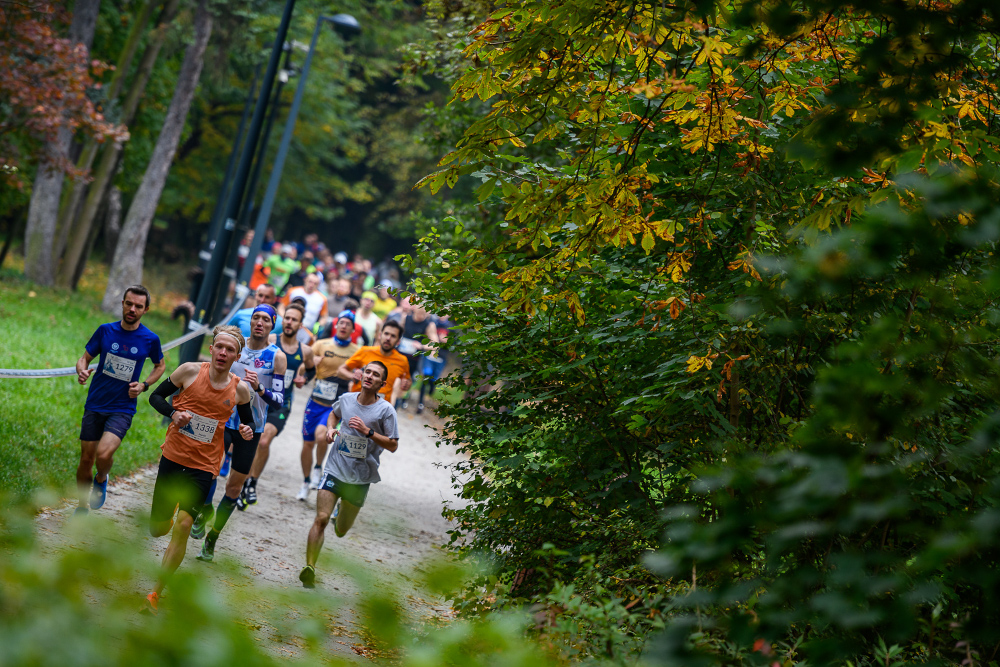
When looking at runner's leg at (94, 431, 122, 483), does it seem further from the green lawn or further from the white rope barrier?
the white rope barrier

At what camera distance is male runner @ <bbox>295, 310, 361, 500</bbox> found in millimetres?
11258

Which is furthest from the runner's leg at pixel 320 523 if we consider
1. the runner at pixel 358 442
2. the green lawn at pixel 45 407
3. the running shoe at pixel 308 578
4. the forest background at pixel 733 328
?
the running shoe at pixel 308 578

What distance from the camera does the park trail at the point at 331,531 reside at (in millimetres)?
2055

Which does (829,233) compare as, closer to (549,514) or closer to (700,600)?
(549,514)

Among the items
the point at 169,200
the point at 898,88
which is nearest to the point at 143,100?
the point at 169,200

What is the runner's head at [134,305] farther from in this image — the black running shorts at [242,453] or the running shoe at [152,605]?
the running shoe at [152,605]

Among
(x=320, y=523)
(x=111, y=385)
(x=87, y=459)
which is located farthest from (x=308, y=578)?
(x=111, y=385)

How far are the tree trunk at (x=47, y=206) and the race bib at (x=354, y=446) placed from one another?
1740 centimetres

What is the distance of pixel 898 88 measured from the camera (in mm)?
2438

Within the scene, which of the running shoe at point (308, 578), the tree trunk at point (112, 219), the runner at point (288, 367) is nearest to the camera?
the running shoe at point (308, 578)

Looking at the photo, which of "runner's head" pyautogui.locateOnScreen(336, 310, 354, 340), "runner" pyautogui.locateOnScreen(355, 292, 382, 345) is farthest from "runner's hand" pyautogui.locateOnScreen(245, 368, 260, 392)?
"runner" pyautogui.locateOnScreen(355, 292, 382, 345)

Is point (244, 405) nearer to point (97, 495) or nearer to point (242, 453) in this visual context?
point (242, 453)

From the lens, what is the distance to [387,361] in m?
10.9

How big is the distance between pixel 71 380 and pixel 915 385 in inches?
505
